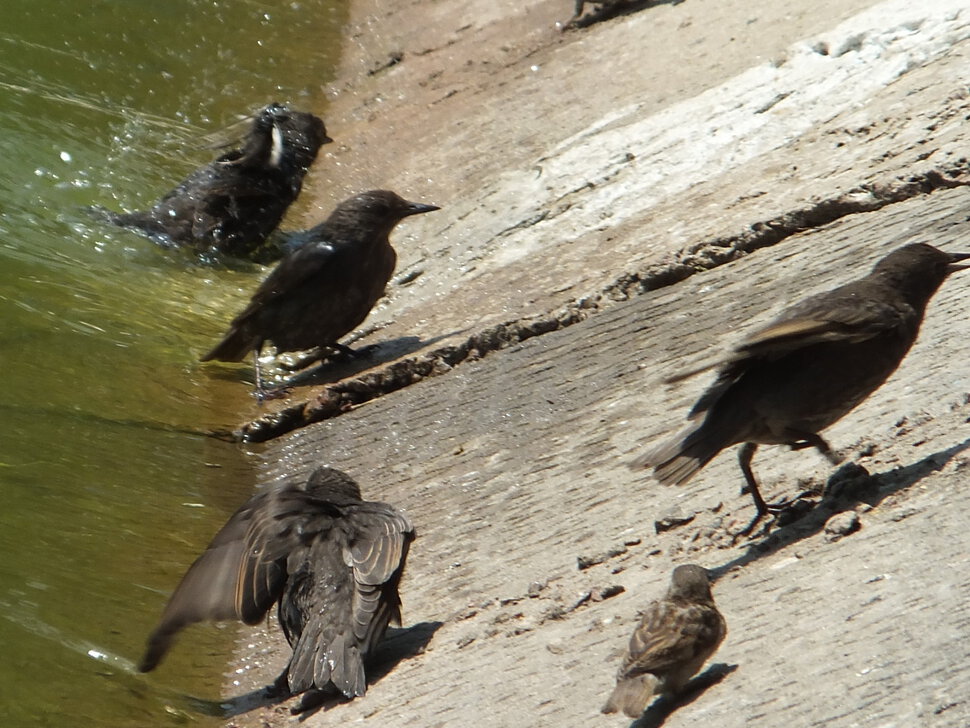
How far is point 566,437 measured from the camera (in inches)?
263

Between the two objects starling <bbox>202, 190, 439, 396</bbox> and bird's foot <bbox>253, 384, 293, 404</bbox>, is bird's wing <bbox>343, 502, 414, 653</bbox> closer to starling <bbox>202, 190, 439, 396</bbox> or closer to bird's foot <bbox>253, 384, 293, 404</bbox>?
bird's foot <bbox>253, 384, 293, 404</bbox>

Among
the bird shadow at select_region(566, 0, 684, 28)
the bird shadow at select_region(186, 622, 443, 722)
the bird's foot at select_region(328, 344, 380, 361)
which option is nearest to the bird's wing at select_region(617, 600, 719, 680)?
the bird shadow at select_region(186, 622, 443, 722)

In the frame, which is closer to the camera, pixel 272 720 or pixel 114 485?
pixel 272 720

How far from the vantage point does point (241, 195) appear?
1070 centimetres

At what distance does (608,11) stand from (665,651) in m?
9.42

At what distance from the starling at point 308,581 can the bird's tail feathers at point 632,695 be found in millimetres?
1369

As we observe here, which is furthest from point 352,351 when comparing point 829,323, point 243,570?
point 829,323

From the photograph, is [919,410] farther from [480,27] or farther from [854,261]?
[480,27]

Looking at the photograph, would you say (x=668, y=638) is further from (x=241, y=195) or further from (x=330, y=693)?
(x=241, y=195)

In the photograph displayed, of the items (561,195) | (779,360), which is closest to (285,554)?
(779,360)

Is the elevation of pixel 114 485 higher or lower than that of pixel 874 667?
higher

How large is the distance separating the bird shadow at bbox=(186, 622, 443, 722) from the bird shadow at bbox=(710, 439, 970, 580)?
1216mm

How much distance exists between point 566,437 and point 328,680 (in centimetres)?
193

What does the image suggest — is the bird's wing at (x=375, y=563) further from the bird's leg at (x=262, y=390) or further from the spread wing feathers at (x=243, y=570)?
the bird's leg at (x=262, y=390)
